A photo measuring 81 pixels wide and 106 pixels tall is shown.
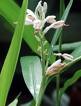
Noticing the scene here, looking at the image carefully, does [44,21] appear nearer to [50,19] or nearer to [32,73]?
[50,19]

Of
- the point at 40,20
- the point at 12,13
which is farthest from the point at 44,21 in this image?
the point at 12,13

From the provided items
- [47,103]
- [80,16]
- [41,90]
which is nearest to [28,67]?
[41,90]

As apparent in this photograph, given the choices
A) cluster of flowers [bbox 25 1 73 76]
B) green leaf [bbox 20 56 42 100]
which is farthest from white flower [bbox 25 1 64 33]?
green leaf [bbox 20 56 42 100]

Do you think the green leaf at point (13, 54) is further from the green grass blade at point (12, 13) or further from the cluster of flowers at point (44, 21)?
the green grass blade at point (12, 13)

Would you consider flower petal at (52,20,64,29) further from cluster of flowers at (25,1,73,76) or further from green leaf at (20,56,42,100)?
green leaf at (20,56,42,100)

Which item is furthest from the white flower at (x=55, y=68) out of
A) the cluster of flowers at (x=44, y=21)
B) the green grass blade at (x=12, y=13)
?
the green grass blade at (x=12, y=13)

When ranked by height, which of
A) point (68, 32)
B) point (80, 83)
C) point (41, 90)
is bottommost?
point (41, 90)

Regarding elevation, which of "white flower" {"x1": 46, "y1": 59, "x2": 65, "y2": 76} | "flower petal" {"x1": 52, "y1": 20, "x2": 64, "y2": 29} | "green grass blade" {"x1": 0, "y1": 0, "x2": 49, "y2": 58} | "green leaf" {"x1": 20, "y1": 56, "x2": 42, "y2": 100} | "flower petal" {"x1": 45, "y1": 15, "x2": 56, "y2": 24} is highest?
"green grass blade" {"x1": 0, "y1": 0, "x2": 49, "y2": 58}

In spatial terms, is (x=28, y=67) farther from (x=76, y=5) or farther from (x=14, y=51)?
(x=76, y=5)
